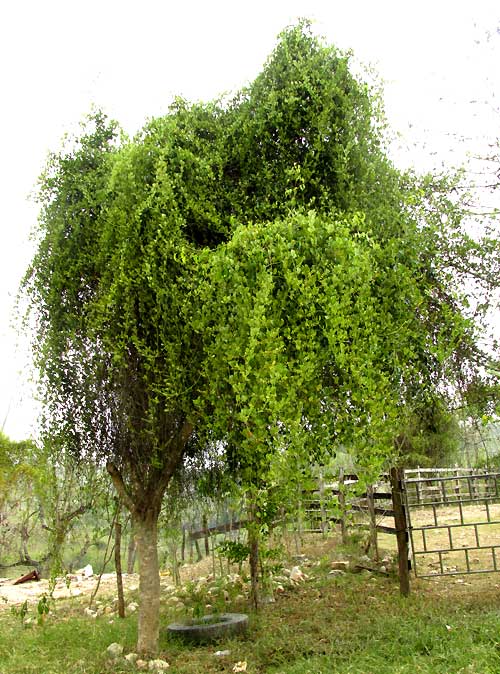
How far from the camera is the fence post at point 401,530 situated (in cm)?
819

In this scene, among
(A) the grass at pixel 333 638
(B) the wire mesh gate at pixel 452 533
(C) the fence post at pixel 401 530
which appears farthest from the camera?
(B) the wire mesh gate at pixel 452 533

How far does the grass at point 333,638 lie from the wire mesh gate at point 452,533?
0.60 metres

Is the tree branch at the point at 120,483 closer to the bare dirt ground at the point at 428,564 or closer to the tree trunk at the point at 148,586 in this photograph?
the tree trunk at the point at 148,586

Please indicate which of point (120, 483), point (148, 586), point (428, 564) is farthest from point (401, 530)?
point (120, 483)

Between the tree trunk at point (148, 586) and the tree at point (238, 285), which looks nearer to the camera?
the tree at point (238, 285)

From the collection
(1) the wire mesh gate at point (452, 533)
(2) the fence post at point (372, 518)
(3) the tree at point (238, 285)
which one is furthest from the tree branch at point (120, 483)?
(2) the fence post at point (372, 518)

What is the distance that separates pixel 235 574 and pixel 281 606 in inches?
118

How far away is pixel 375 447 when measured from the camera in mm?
4770

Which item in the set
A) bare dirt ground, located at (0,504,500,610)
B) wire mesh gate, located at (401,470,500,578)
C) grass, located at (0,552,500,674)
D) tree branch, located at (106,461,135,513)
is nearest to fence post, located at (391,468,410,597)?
wire mesh gate, located at (401,470,500,578)

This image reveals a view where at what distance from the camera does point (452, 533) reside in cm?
1442

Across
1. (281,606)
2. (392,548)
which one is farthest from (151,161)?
(392,548)

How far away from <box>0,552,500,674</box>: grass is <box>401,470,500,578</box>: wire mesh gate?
23.6 inches

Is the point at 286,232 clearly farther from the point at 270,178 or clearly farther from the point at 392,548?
the point at 392,548

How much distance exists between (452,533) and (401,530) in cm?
681
